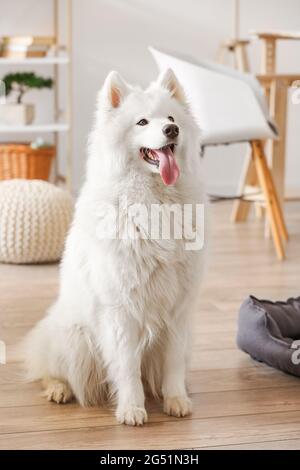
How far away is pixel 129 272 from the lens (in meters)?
2.00

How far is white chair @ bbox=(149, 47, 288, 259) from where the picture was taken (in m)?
3.88

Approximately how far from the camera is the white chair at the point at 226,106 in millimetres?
3885

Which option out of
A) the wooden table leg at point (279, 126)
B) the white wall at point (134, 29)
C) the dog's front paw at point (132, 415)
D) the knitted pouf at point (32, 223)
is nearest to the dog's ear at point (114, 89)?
the dog's front paw at point (132, 415)

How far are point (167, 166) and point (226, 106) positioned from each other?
206 cm

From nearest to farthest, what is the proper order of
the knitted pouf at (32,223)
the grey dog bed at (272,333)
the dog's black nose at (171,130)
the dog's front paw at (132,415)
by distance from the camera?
the dog's black nose at (171,130)
the dog's front paw at (132,415)
the grey dog bed at (272,333)
the knitted pouf at (32,223)

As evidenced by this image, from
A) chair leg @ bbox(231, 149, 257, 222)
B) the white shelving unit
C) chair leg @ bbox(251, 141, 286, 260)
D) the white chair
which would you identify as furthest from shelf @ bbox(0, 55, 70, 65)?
chair leg @ bbox(251, 141, 286, 260)

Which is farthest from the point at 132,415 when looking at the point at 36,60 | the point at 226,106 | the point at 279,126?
the point at 36,60

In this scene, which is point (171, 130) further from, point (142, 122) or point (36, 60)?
point (36, 60)

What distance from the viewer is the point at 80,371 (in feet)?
6.93

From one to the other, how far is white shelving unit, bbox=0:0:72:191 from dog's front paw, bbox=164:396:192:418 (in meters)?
2.91

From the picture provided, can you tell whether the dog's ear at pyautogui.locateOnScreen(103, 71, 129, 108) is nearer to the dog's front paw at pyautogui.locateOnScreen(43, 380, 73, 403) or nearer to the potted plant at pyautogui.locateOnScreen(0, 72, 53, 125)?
the dog's front paw at pyautogui.locateOnScreen(43, 380, 73, 403)

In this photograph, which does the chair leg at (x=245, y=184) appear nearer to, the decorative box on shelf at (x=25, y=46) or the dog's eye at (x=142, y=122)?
the decorative box on shelf at (x=25, y=46)
